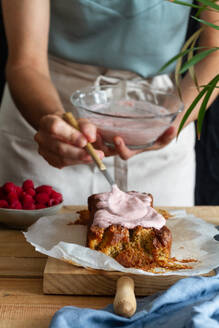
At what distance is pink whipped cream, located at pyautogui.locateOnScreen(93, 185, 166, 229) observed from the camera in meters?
1.03

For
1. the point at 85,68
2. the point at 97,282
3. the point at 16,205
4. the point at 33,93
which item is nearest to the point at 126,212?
the point at 97,282

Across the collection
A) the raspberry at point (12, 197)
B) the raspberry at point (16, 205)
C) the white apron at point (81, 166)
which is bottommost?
the white apron at point (81, 166)

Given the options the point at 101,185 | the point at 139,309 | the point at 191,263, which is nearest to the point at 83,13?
the point at 101,185

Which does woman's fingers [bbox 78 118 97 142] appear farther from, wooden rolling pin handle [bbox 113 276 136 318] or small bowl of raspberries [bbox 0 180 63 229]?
wooden rolling pin handle [bbox 113 276 136 318]

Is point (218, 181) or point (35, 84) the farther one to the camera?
point (218, 181)

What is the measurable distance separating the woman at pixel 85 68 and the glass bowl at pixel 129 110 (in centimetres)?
6

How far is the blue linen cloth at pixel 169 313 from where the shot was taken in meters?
0.79

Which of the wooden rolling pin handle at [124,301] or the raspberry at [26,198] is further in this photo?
the raspberry at [26,198]

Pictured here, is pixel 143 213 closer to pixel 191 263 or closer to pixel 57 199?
pixel 191 263

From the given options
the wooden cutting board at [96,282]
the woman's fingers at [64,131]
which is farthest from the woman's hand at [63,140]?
the wooden cutting board at [96,282]

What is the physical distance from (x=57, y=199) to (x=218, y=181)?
4.06ft

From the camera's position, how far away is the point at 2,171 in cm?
179

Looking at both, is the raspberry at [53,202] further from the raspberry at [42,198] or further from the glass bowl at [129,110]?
the glass bowl at [129,110]

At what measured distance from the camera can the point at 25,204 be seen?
1.21 m
